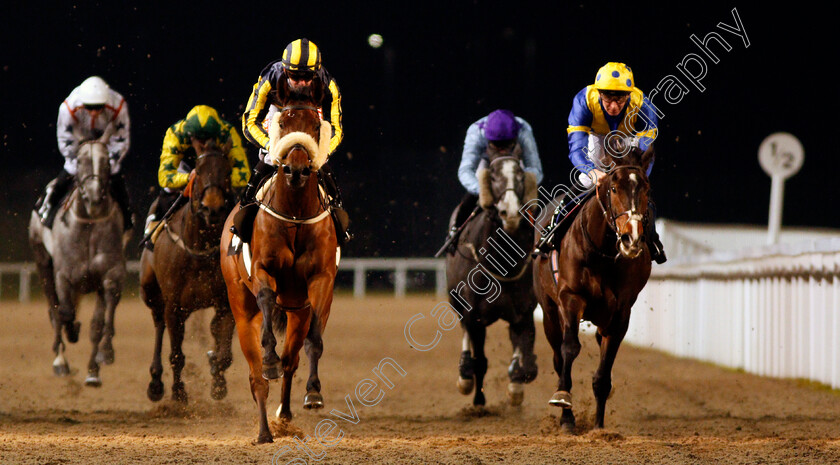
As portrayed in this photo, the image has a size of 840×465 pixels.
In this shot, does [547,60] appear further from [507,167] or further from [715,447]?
[715,447]

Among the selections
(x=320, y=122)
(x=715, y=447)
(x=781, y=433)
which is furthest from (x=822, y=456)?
(x=320, y=122)

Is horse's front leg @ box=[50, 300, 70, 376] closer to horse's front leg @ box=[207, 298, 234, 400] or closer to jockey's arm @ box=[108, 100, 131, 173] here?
jockey's arm @ box=[108, 100, 131, 173]

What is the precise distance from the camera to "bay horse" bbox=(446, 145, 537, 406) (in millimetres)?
8211

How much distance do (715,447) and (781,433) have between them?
126 centimetres

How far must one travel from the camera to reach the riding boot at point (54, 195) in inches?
386

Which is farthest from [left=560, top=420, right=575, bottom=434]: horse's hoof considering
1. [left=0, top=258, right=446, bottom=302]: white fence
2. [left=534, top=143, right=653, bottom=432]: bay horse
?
[left=0, top=258, right=446, bottom=302]: white fence

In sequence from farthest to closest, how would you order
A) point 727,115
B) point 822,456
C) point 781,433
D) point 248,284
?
point 727,115
point 781,433
point 248,284
point 822,456

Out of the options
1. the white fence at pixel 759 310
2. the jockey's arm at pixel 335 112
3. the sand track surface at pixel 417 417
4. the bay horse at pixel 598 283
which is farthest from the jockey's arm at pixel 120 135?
the white fence at pixel 759 310

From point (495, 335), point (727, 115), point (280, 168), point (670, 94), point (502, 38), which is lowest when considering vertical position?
point (495, 335)

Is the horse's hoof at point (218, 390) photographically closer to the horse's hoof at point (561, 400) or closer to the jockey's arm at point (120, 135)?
the jockey's arm at point (120, 135)

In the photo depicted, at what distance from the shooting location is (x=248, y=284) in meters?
6.34

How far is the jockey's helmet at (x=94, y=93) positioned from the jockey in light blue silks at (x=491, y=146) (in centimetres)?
346

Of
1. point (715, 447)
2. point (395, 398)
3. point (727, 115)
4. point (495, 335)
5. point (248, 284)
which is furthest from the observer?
point (727, 115)

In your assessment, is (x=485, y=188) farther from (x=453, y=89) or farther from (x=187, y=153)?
(x=453, y=89)
